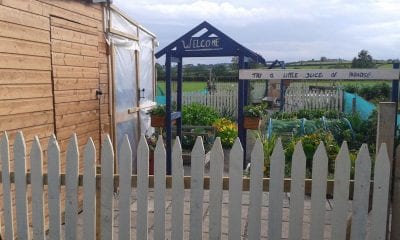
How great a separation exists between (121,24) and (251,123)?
111 inches

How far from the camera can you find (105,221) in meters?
3.06

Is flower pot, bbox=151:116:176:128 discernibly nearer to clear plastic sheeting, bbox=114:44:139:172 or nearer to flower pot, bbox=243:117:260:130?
clear plastic sheeting, bbox=114:44:139:172

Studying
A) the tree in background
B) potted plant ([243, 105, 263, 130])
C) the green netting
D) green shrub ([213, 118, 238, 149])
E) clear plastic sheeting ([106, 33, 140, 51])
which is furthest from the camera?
the tree in background

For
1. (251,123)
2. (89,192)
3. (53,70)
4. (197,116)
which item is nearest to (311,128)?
(251,123)

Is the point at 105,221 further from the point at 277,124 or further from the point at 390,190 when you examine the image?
the point at 277,124

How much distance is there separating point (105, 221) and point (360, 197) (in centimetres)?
196

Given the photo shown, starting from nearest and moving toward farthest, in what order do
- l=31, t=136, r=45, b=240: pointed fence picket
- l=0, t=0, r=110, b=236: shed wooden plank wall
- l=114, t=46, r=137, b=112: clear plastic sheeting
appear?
l=31, t=136, r=45, b=240: pointed fence picket, l=0, t=0, r=110, b=236: shed wooden plank wall, l=114, t=46, r=137, b=112: clear plastic sheeting

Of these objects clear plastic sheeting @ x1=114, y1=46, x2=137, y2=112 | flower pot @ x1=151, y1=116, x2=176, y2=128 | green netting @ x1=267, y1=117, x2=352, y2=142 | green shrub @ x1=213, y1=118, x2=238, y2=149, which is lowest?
green shrub @ x1=213, y1=118, x2=238, y2=149

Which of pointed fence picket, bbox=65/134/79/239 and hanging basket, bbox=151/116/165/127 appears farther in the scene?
hanging basket, bbox=151/116/165/127

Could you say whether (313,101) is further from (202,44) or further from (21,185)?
(21,185)

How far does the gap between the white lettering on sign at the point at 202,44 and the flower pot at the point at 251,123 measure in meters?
1.28

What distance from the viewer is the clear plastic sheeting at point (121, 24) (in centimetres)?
615

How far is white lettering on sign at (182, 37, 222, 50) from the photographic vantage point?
242 inches

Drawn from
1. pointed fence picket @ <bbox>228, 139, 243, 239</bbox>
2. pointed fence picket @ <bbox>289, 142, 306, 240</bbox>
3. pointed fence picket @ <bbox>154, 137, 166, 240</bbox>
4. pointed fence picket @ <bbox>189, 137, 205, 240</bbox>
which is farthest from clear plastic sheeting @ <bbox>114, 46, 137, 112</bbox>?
pointed fence picket @ <bbox>289, 142, 306, 240</bbox>
